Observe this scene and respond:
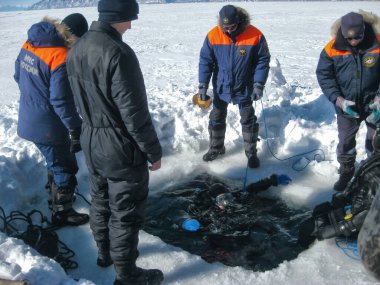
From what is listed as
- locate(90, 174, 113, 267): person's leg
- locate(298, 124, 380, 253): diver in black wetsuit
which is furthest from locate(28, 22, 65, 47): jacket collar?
locate(298, 124, 380, 253): diver in black wetsuit

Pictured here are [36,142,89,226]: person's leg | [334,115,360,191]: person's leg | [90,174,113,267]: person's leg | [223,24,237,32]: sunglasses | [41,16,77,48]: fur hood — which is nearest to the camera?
[90,174,113,267]: person's leg

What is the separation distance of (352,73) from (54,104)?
3037 mm

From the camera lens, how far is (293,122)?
5492 mm

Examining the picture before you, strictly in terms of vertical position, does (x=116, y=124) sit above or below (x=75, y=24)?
below

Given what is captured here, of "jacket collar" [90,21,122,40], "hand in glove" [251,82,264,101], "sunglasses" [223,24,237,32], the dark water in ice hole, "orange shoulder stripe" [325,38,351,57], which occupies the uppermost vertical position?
"jacket collar" [90,21,122,40]

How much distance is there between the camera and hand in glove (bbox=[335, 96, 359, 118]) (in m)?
3.81

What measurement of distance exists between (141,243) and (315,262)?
1608 mm

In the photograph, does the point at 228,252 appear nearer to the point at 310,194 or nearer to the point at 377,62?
the point at 310,194

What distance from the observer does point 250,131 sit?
482 centimetres

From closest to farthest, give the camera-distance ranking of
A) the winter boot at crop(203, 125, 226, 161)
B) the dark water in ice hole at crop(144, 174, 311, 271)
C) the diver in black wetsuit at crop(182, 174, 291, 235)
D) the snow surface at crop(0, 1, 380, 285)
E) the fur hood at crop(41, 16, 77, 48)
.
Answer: the snow surface at crop(0, 1, 380, 285)
the fur hood at crop(41, 16, 77, 48)
the dark water in ice hole at crop(144, 174, 311, 271)
the diver in black wetsuit at crop(182, 174, 291, 235)
the winter boot at crop(203, 125, 226, 161)

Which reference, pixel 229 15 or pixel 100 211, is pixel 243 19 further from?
pixel 100 211

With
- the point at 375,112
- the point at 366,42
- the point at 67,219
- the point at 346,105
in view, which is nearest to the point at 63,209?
the point at 67,219

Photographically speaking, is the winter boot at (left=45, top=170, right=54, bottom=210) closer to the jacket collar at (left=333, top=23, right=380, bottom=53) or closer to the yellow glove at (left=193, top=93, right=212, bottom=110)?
the yellow glove at (left=193, top=93, right=212, bottom=110)

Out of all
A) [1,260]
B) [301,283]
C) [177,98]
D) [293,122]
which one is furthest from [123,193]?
[177,98]
